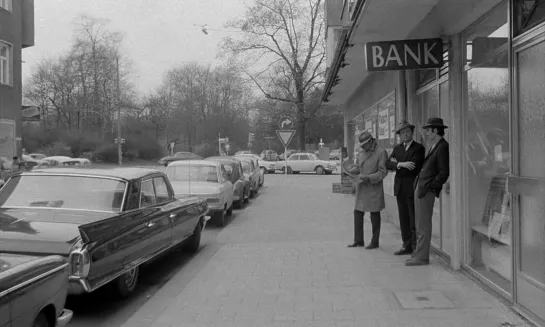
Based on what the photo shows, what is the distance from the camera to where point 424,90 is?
27.8 feet

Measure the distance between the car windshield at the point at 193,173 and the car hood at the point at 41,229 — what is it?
23.1 ft

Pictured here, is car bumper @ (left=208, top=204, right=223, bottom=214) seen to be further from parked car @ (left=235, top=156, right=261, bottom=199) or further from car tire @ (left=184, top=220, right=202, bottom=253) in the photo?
parked car @ (left=235, top=156, right=261, bottom=199)

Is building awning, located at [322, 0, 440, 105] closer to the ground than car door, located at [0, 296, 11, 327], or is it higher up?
higher up

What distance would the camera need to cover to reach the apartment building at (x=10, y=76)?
24891 millimetres

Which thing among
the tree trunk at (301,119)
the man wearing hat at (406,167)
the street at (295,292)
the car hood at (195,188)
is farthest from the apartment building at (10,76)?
the tree trunk at (301,119)

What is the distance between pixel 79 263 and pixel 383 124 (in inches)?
321

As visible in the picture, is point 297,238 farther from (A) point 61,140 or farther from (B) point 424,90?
(A) point 61,140

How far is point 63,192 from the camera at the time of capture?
6.22m

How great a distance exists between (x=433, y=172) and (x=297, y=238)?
401 centimetres

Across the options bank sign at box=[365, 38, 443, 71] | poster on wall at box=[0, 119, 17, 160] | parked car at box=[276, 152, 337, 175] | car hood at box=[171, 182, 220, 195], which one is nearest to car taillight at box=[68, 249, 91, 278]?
bank sign at box=[365, 38, 443, 71]

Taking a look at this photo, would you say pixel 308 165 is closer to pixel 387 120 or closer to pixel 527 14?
pixel 387 120

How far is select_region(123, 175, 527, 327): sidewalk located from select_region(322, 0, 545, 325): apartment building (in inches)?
16.8

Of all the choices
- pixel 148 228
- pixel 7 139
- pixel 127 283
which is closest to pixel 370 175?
pixel 148 228

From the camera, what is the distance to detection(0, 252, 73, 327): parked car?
10.1 feet
